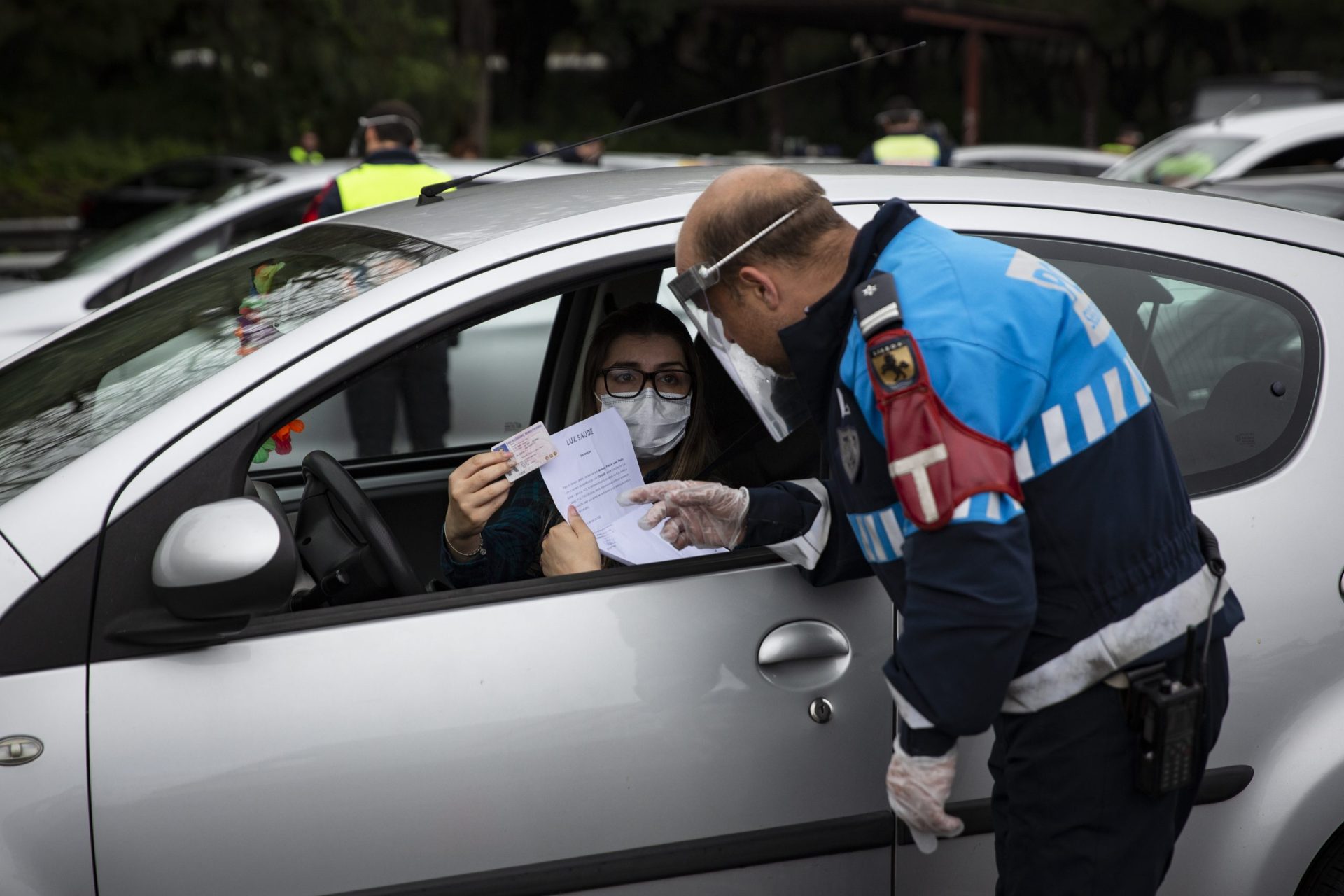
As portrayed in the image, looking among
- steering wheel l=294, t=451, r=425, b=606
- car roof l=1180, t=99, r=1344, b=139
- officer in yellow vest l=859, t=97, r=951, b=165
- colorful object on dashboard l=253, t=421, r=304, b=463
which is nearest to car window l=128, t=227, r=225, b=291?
colorful object on dashboard l=253, t=421, r=304, b=463

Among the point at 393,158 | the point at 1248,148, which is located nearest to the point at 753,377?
the point at 393,158

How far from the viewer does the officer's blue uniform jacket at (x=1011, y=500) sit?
5.17 ft

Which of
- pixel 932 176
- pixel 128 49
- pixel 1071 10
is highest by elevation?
pixel 932 176

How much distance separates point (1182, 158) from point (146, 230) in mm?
5944

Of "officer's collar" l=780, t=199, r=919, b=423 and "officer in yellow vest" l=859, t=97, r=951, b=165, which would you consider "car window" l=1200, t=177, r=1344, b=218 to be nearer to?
"officer in yellow vest" l=859, t=97, r=951, b=165

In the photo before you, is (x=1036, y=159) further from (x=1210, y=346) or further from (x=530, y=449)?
(x=530, y=449)

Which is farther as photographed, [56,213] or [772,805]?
[56,213]

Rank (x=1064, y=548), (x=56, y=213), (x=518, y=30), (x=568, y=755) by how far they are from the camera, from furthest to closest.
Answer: (x=518, y=30) → (x=56, y=213) → (x=568, y=755) → (x=1064, y=548)

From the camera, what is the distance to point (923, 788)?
1.71 metres

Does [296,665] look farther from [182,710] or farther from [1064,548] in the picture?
[1064,548]

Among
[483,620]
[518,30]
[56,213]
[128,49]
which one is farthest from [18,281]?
[518,30]

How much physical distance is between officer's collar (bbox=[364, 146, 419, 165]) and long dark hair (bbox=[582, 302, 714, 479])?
3.15 m

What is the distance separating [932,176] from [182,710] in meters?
1.51

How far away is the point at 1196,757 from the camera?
1780 mm
